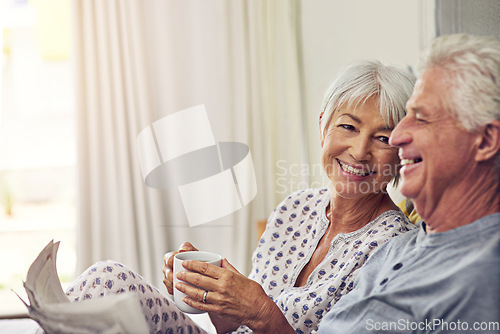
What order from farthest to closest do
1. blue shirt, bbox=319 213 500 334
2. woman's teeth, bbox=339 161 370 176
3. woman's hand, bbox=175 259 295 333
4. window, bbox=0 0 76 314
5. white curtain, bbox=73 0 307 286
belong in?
window, bbox=0 0 76 314
white curtain, bbox=73 0 307 286
woman's teeth, bbox=339 161 370 176
woman's hand, bbox=175 259 295 333
blue shirt, bbox=319 213 500 334

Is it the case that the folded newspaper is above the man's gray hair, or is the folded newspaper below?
below

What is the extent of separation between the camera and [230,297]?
85 centimetres

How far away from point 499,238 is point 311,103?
0.88 metres

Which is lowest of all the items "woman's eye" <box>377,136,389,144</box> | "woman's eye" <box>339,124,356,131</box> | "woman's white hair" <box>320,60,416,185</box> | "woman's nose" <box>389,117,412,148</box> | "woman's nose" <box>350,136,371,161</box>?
"woman's nose" <box>350,136,371,161</box>

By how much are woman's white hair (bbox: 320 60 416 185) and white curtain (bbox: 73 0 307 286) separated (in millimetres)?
551

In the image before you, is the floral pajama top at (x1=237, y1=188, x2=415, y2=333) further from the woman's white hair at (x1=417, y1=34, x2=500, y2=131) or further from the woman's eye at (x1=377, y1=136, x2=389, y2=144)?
the woman's white hair at (x1=417, y1=34, x2=500, y2=131)

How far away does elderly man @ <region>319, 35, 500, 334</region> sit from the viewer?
1.91 feet

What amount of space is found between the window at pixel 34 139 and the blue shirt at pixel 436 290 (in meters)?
1.44

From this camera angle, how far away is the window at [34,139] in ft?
6.70

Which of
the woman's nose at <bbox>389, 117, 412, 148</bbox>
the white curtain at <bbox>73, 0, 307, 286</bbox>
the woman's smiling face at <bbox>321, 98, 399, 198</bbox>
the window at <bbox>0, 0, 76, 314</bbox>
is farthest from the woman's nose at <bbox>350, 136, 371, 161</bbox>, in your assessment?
the window at <bbox>0, 0, 76, 314</bbox>

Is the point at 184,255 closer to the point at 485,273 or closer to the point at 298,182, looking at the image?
the point at 485,273

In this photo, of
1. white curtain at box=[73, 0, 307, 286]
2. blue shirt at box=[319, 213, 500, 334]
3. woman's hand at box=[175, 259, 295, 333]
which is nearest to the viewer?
blue shirt at box=[319, 213, 500, 334]

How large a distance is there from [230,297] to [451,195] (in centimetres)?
42

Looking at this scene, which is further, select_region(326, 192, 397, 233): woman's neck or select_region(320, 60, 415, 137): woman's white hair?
select_region(326, 192, 397, 233): woman's neck
